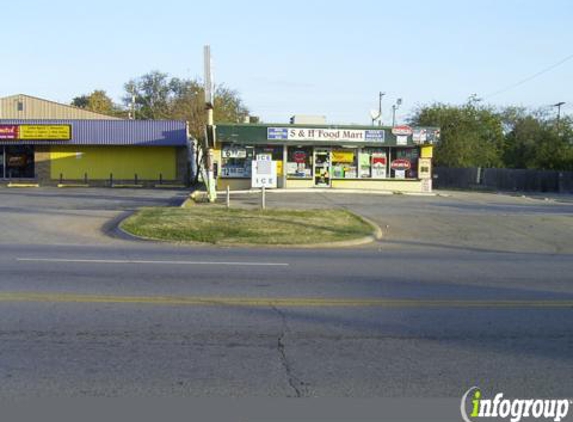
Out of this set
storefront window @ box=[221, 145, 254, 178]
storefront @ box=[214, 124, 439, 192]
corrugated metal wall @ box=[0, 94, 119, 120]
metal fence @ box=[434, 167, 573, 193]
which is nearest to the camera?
storefront @ box=[214, 124, 439, 192]

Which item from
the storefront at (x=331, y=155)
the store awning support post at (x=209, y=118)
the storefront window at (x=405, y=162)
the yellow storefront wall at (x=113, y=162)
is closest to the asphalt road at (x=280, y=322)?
the store awning support post at (x=209, y=118)

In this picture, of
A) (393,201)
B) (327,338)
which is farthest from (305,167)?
(327,338)

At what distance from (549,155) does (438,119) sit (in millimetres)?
10689

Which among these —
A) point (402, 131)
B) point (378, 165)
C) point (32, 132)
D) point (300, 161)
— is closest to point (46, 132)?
point (32, 132)

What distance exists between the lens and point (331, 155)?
38750 mm

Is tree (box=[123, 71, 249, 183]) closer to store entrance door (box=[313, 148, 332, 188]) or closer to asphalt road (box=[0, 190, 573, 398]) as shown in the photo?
store entrance door (box=[313, 148, 332, 188])

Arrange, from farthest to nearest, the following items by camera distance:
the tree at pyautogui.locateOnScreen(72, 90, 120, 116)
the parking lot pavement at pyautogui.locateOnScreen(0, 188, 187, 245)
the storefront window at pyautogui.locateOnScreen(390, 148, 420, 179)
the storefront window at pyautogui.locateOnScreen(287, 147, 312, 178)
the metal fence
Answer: the tree at pyautogui.locateOnScreen(72, 90, 120, 116) < the metal fence < the storefront window at pyautogui.locateOnScreen(390, 148, 420, 179) < the storefront window at pyautogui.locateOnScreen(287, 147, 312, 178) < the parking lot pavement at pyautogui.locateOnScreen(0, 188, 187, 245)

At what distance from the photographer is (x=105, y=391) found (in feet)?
17.5

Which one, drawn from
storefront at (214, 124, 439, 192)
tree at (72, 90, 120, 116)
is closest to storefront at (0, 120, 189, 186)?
storefront at (214, 124, 439, 192)

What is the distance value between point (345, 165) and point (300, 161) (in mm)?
2656

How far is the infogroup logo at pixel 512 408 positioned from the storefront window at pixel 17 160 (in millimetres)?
42637

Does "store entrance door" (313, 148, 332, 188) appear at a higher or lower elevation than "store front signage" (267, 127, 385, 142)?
lower

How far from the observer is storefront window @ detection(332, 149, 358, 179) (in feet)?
128

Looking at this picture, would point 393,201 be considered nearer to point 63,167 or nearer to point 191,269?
point 191,269
